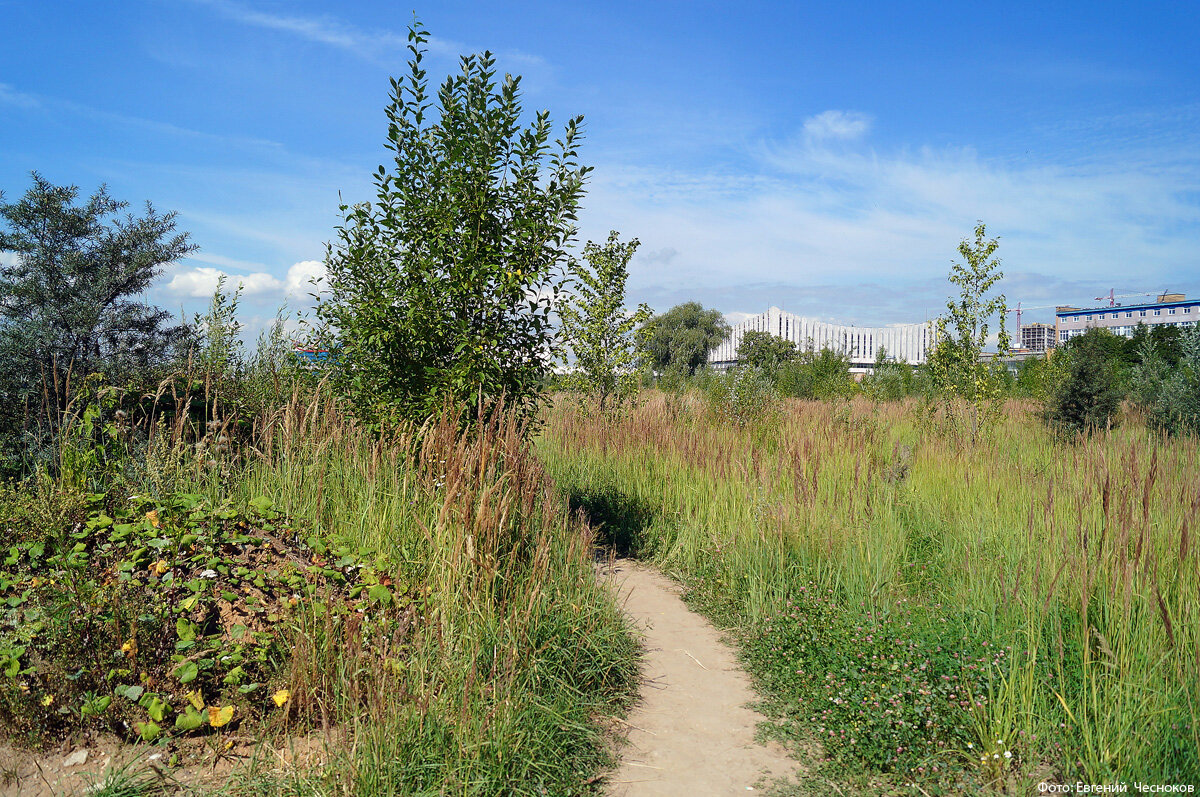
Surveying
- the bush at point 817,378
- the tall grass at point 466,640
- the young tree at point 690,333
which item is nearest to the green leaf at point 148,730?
the tall grass at point 466,640

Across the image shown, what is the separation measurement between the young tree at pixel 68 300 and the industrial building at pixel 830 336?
118 feet

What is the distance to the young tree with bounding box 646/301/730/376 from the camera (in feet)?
140

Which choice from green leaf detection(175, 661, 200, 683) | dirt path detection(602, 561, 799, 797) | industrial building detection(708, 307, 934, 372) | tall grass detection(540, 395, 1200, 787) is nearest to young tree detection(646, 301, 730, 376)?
industrial building detection(708, 307, 934, 372)

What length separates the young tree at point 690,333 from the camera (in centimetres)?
4269

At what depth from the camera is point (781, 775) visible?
3168 millimetres

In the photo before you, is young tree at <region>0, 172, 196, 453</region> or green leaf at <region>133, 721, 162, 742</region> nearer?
green leaf at <region>133, 721, 162, 742</region>

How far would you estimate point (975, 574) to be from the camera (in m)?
4.09

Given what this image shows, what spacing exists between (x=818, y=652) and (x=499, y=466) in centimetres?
224

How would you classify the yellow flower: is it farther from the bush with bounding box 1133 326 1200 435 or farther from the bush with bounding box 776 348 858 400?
the bush with bounding box 776 348 858 400

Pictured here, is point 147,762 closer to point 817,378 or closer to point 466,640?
point 466,640

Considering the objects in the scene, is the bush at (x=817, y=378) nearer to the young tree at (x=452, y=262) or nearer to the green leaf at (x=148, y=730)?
the young tree at (x=452, y=262)

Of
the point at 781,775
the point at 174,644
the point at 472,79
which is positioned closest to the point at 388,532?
the point at 174,644

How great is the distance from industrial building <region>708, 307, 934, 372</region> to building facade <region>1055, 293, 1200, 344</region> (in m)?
47.9

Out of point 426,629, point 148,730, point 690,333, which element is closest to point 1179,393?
point 426,629
